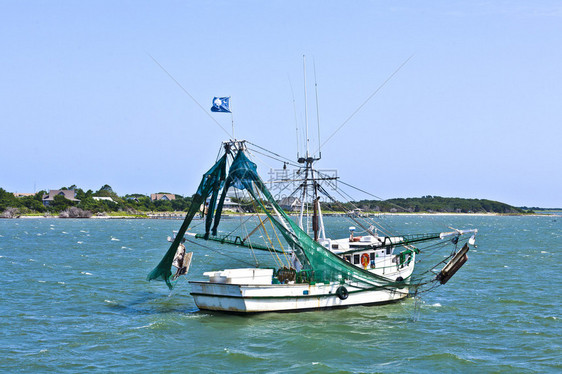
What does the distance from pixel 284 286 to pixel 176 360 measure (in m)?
7.59

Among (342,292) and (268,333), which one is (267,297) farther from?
(342,292)

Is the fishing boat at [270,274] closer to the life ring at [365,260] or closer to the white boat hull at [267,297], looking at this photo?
the white boat hull at [267,297]

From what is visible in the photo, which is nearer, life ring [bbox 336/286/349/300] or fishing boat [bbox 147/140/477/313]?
fishing boat [bbox 147/140/477/313]

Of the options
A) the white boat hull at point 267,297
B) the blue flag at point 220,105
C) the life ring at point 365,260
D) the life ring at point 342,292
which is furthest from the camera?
the life ring at point 365,260

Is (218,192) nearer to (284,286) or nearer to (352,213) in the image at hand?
(284,286)

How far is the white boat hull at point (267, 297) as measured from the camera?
2672cm

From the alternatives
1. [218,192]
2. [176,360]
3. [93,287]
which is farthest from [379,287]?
[93,287]

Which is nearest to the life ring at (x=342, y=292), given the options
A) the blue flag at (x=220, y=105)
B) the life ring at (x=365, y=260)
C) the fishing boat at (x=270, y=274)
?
the fishing boat at (x=270, y=274)

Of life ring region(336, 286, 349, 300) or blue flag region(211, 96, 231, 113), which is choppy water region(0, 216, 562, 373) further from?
blue flag region(211, 96, 231, 113)

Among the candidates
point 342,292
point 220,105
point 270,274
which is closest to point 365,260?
point 342,292

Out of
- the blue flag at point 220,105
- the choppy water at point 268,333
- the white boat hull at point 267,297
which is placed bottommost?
the choppy water at point 268,333

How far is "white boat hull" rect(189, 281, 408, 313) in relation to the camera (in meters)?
26.7

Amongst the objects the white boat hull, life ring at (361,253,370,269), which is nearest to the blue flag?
the white boat hull

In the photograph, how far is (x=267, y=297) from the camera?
27016mm
